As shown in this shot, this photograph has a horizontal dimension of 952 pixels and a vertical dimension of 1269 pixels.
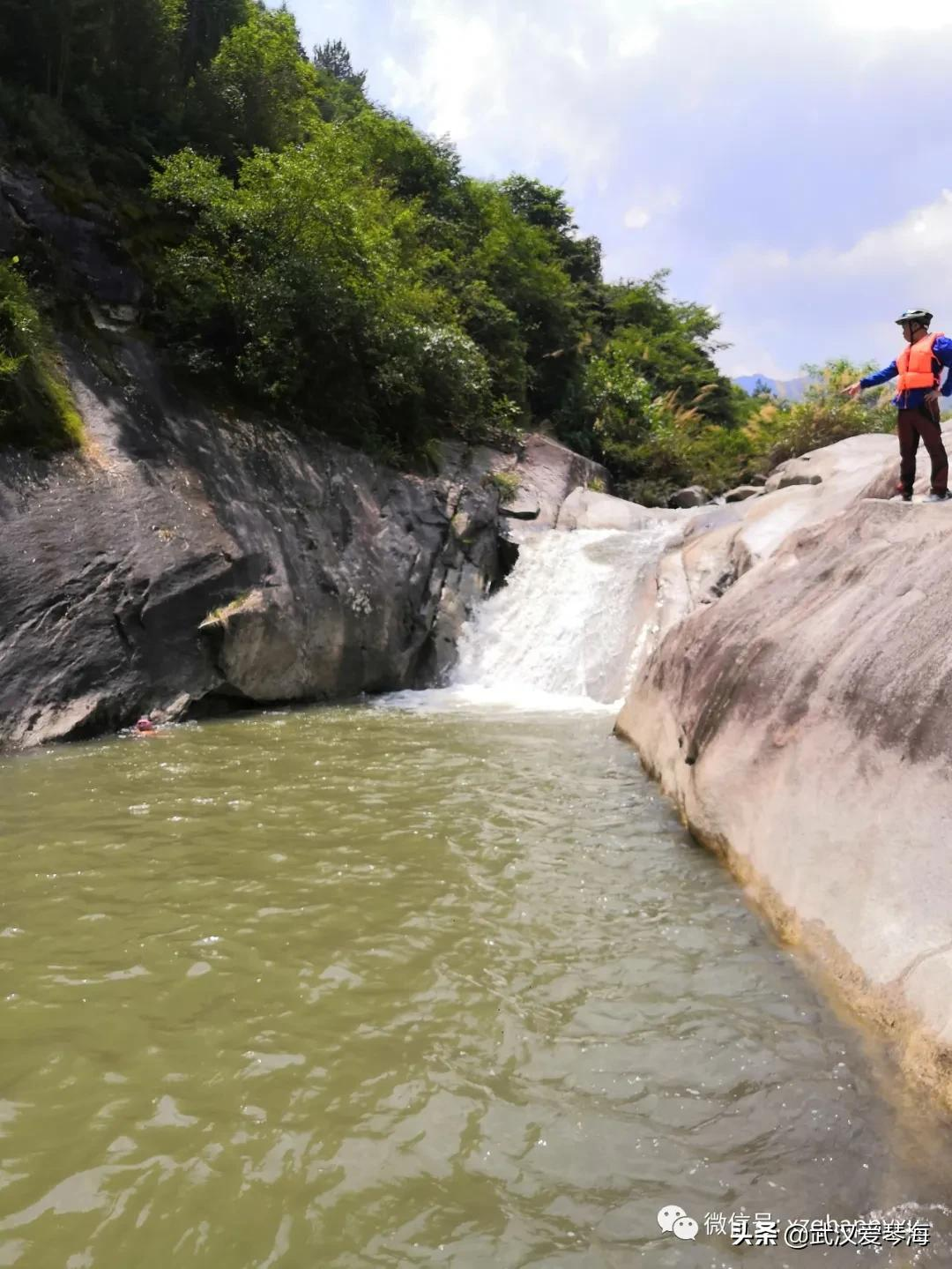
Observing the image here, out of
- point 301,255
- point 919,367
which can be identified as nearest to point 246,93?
point 301,255

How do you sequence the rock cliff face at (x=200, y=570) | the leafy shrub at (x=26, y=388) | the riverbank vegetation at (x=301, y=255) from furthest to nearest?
1. the riverbank vegetation at (x=301, y=255)
2. the leafy shrub at (x=26, y=388)
3. the rock cliff face at (x=200, y=570)

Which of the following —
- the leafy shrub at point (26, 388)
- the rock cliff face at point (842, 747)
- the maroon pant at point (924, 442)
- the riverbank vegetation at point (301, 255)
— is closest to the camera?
the rock cliff face at point (842, 747)

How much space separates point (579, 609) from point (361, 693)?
4.09 metres

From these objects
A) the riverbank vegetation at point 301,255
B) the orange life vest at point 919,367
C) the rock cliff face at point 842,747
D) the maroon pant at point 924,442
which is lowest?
the rock cliff face at point 842,747

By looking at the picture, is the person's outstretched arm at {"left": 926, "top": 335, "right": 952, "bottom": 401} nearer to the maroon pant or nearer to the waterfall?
the maroon pant

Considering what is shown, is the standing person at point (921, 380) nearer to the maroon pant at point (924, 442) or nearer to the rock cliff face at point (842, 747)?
the maroon pant at point (924, 442)

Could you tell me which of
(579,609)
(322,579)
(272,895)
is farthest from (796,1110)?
(579,609)

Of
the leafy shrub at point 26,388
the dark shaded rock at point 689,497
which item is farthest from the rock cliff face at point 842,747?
the dark shaded rock at point 689,497

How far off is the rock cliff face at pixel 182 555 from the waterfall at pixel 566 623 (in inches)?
22.4

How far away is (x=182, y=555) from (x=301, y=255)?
6.00 meters

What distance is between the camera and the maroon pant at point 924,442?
7160mm

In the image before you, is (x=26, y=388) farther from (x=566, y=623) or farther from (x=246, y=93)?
(x=246, y=93)

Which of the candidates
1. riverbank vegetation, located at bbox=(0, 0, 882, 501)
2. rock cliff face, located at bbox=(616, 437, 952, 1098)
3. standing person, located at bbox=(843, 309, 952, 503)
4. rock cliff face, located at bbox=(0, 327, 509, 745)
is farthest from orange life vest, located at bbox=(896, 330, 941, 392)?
riverbank vegetation, located at bbox=(0, 0, 882, 501)

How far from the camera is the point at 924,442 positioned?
7.53 metres
